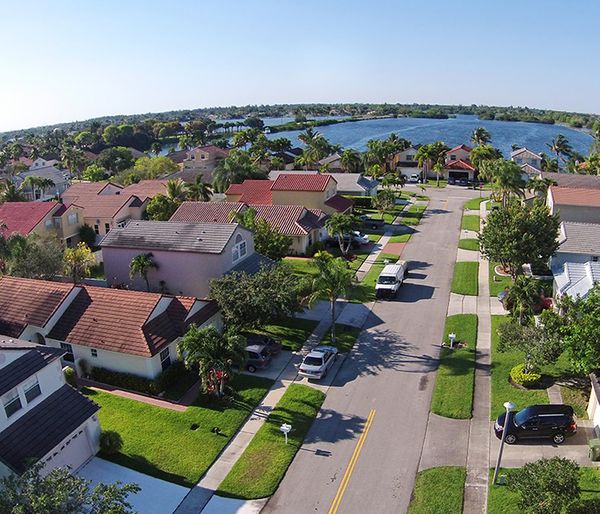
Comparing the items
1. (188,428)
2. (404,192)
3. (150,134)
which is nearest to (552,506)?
(188,428)

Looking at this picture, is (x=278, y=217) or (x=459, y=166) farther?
(x=459, y=166)

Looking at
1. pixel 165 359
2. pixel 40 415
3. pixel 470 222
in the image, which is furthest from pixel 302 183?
pixel 40 415

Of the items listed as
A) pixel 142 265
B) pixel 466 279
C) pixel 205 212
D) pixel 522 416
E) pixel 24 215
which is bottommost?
pixel 522 416

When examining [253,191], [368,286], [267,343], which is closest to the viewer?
[267,343]

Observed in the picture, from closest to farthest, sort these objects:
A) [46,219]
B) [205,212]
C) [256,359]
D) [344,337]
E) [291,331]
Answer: [256,359]
[344,337]
[291,331]
[205,212]
[46,219]

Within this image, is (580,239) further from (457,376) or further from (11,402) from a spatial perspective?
(11,402)

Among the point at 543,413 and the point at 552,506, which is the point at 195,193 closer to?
the point at 543,413

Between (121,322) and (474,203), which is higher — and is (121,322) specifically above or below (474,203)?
below
